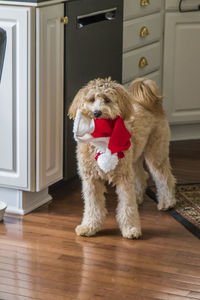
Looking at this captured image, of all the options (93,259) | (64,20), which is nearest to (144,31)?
(64,20)

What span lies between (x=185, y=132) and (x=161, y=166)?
1.30 metres

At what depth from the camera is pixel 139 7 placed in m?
3.76

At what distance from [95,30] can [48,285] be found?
1452 mm

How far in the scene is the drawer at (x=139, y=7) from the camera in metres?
3.65

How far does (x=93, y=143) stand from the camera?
8.71ft

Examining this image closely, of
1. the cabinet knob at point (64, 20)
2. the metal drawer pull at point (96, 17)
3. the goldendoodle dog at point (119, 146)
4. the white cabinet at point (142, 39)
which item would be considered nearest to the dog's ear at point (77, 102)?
the goldendoodle dog at point (119, 146)

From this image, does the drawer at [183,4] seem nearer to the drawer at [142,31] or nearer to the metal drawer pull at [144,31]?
the drawer at [142,31]

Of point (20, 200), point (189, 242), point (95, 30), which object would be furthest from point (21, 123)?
point (189, 242)

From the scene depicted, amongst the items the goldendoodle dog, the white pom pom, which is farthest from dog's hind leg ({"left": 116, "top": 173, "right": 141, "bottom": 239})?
the white pom pom

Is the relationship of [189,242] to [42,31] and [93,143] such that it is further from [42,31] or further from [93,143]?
[42,31]

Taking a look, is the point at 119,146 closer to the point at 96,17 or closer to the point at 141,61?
the point at 96,17

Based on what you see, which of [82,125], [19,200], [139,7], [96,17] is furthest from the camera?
[139,7]

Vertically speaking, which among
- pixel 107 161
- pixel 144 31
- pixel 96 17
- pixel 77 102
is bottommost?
pixel 107 161

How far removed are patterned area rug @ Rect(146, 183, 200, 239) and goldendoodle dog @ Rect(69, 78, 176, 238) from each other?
7cm
